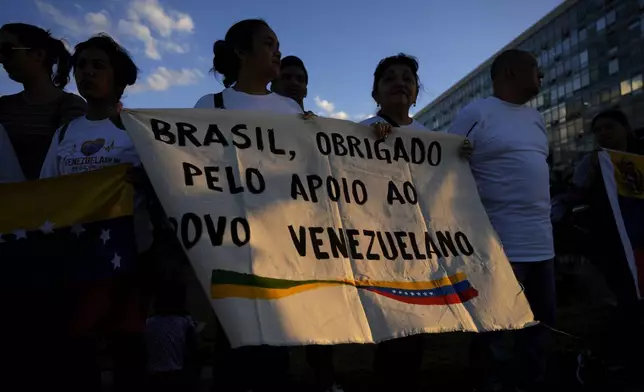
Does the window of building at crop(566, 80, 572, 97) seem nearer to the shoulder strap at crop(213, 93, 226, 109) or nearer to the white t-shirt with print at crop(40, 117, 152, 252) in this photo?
the shoulder strap at crop(213, 93, 226, 109)

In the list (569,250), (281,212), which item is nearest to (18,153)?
(281,212)

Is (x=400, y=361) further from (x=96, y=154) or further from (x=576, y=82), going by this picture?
(x=576, y=82)

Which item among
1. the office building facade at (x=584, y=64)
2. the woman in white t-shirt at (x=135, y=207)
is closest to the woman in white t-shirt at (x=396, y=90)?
the woman in white t-shirt at (x=135, y=207)

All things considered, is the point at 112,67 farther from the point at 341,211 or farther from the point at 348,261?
the point at 348,261

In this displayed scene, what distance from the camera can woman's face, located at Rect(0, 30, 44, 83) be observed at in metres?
2.85

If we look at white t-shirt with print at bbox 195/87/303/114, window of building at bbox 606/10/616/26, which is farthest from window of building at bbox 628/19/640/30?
white t-shirt with print at bbox 195/87/303/114

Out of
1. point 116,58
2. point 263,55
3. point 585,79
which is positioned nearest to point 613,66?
point 585,79

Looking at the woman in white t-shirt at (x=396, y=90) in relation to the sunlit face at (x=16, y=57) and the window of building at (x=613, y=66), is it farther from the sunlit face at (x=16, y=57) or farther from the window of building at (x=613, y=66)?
the window of building at (x=613, y=66)

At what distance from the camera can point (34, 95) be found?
2852mm

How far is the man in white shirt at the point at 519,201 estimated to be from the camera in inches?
115

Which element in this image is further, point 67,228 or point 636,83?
point 636,83

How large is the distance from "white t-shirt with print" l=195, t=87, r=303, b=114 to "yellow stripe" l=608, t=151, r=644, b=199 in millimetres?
2524

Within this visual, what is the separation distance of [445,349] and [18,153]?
4137 mm

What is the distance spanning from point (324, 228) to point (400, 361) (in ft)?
3.04
